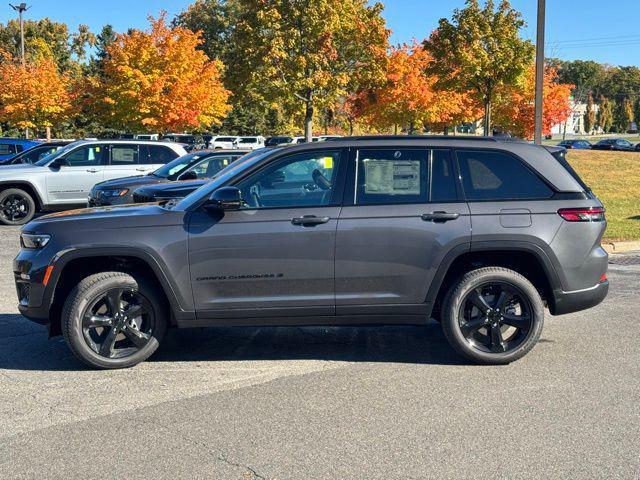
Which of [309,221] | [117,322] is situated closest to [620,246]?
[309,221]

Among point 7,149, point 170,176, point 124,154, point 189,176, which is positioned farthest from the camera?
point 7,149

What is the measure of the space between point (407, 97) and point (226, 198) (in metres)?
36.6

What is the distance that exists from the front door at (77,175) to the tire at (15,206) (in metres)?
0.44

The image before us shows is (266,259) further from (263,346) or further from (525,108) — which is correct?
(525,108)

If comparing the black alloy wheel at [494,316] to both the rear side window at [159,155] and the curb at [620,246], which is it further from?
the rear side window at [159,155]

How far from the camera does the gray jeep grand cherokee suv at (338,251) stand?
5.81 metres

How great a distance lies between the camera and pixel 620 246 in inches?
505

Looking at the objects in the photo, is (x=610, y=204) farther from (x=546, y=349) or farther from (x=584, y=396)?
(x=584, y=396)

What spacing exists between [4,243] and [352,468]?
431 inches

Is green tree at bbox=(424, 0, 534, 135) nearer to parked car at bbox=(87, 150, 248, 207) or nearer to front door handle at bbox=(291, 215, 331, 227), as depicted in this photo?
parked car at bbox=(87, 150, 248, 207)

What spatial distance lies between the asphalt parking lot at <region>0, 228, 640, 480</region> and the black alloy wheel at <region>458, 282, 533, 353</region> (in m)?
0.22

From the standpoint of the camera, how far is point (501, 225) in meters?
5.93

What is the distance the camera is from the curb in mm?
12745

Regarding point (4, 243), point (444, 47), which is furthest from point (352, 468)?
point (444, 47)
